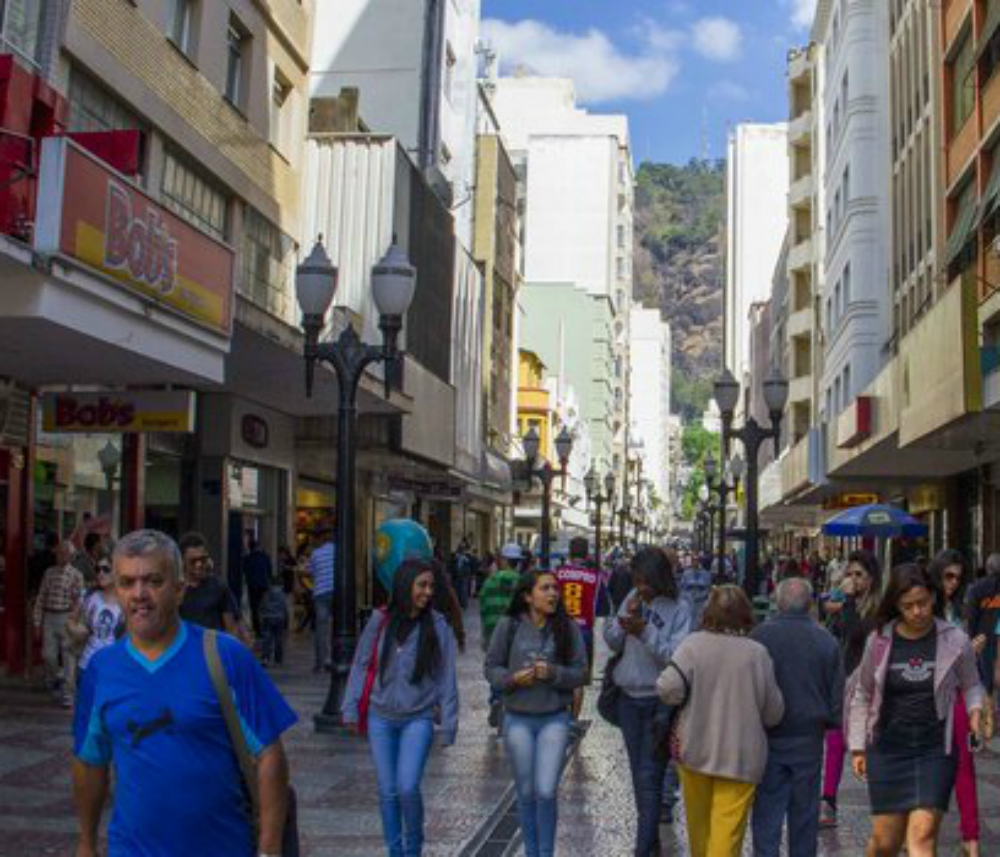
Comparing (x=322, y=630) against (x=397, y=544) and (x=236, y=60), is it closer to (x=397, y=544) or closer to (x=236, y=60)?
(x=397, y=544)

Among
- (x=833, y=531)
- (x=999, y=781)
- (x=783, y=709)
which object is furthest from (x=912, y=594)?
(x=833, y=531)

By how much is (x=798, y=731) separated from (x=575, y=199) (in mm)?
112959

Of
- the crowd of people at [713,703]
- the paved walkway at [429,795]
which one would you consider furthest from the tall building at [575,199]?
the crowd of people at [713,703]

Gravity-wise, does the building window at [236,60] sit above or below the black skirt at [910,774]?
above

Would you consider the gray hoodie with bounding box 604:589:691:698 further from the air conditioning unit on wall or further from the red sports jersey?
the air conditioning unit on wall

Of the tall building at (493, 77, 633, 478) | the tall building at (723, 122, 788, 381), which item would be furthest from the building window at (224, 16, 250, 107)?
the tall building at (723, 122, 788, 381)

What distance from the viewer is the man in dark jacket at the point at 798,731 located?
22.4 feet

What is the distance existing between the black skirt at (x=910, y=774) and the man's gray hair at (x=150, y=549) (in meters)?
4.04

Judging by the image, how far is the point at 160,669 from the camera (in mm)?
3840

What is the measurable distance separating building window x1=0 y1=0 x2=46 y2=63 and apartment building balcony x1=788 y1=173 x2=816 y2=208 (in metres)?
42.0

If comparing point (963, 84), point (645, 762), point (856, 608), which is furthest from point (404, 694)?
point (963, 84)

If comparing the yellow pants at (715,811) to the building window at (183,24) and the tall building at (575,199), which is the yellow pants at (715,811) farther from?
the tall building at (575,199)

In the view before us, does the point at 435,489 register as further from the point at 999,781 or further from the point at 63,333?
the point at 999,781

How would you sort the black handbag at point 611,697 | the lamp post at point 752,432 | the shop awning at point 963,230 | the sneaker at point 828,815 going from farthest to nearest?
1. the shop awning at point 963,230
2. the lamp post at point 752,432
3. the sneaker at point 828,815
4. the black handbag at point 611,697
